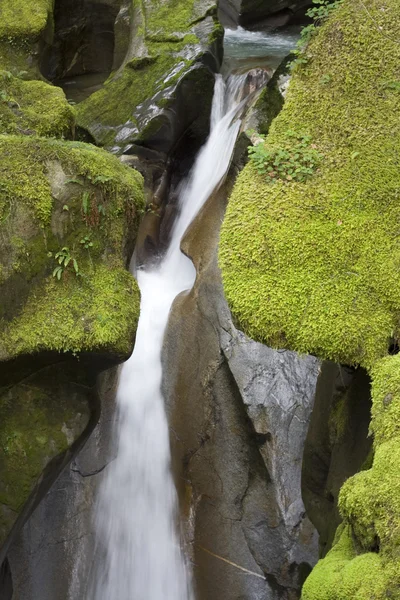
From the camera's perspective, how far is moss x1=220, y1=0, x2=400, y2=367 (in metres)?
4.32

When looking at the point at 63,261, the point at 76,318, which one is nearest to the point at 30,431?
the point at 76,318

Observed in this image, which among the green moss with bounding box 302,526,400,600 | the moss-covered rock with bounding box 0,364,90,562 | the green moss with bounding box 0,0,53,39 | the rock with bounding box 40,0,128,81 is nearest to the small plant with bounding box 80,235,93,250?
the moss-covered rock with bounding box 0,364,90,562

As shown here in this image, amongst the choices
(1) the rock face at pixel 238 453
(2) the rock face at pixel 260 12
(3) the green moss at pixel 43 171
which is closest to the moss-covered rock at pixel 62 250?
(3) the green moss at pixel 43 171

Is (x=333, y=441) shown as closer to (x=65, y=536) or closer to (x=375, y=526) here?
(x=375, y=526)

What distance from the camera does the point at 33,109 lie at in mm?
7062

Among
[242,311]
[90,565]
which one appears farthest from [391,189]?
[90,565]

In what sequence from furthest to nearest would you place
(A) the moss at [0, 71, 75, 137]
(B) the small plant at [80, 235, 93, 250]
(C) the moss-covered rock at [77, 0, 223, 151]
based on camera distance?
(C) the moss-covered rock at [77, 0, 223, 151], (A) the moss at [0, 71, 75, 137], (B) the small plant at [80, 235, 93, 250]

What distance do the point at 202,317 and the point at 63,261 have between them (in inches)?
109

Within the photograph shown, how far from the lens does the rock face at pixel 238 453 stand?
7.14 m

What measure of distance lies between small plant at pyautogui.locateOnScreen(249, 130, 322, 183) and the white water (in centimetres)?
400

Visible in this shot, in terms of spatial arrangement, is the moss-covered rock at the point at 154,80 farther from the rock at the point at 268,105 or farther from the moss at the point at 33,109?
the moss at the point at 33,109

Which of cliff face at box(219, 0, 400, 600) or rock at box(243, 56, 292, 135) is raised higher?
rock at box(243, 56, 292, 135)

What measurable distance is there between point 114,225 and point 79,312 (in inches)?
34.7

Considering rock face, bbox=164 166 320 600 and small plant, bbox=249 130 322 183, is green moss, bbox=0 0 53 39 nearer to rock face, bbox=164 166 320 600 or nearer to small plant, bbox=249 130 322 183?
rock face, bbox=164 166 320 600
